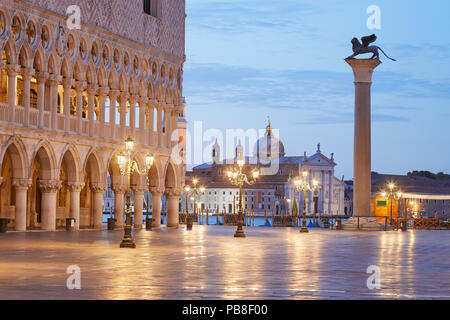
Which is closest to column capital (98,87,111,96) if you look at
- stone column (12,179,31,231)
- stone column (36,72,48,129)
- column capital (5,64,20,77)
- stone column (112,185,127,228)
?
stone column (36,72,48,129)

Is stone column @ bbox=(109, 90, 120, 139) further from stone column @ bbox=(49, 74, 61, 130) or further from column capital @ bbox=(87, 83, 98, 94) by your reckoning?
stone column @ bbox=(49, 74, 61, 130)

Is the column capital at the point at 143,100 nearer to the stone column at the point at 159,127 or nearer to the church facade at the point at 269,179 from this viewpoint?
the stone column at the point at 159,127

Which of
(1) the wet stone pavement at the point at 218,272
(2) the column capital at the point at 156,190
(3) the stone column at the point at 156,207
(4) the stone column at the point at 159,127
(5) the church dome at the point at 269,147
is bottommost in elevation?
(1) the wet stone pavement at the point at 218,272

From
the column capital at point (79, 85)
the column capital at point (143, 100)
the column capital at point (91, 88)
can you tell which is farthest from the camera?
the column capital at point (143, 100)

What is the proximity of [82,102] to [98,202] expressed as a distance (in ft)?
15.6

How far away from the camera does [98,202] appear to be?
42406 mm

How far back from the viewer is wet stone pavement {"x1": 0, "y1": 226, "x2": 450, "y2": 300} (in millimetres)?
13256

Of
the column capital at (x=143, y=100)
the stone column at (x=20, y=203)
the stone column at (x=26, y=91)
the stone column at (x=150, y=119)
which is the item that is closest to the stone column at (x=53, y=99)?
the stone column at (x=26, y=91)

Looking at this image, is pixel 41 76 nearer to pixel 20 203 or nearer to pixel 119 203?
pixel 20 203

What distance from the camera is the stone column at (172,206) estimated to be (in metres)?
49.2

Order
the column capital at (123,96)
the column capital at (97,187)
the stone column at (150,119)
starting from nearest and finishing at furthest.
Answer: the column capital at (97,187), the column capital at (123,96), the stone column at (150,119)

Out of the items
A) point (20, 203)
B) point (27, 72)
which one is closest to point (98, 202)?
point (20, 203)

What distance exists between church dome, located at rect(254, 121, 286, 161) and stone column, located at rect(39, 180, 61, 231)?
146 metres

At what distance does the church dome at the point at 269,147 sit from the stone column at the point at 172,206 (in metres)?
134
